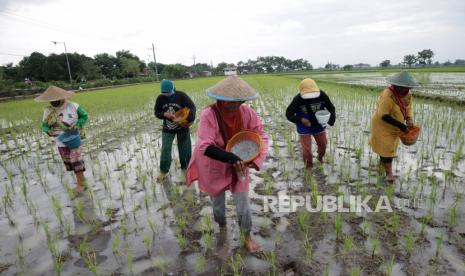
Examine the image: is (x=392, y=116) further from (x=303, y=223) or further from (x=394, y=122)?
(x=303, y=223)

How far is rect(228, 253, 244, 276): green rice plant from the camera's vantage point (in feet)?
6.61

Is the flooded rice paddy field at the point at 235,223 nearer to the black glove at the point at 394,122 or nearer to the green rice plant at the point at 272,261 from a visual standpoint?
the green rice plant at the point at 272,261

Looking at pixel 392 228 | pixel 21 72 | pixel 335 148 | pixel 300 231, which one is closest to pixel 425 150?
pixel 335 148

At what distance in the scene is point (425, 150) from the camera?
4.38 m

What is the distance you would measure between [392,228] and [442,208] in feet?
2.22

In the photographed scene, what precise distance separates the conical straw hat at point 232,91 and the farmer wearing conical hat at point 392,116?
6.31 ft

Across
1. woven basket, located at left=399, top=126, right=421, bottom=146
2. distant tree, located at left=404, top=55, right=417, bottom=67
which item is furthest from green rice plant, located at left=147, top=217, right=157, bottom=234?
distant tree, located at left=404, top=55, right=417, bottom=67

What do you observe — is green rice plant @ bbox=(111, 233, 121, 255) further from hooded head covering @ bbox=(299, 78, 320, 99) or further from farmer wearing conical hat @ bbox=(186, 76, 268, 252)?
hooded head covering @ bbox=(299, 78, 320, 99)

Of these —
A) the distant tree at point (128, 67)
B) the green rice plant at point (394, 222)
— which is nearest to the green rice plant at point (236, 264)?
the green rice plant at point (394, 222)

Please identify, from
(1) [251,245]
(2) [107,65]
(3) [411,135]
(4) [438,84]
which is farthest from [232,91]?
(2) [107,65]

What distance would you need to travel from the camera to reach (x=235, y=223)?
2.71 m

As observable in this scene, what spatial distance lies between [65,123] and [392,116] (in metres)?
3.65

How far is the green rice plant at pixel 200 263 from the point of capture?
2121 mm

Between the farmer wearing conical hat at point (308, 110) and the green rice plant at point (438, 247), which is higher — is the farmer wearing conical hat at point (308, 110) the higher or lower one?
the higher one
